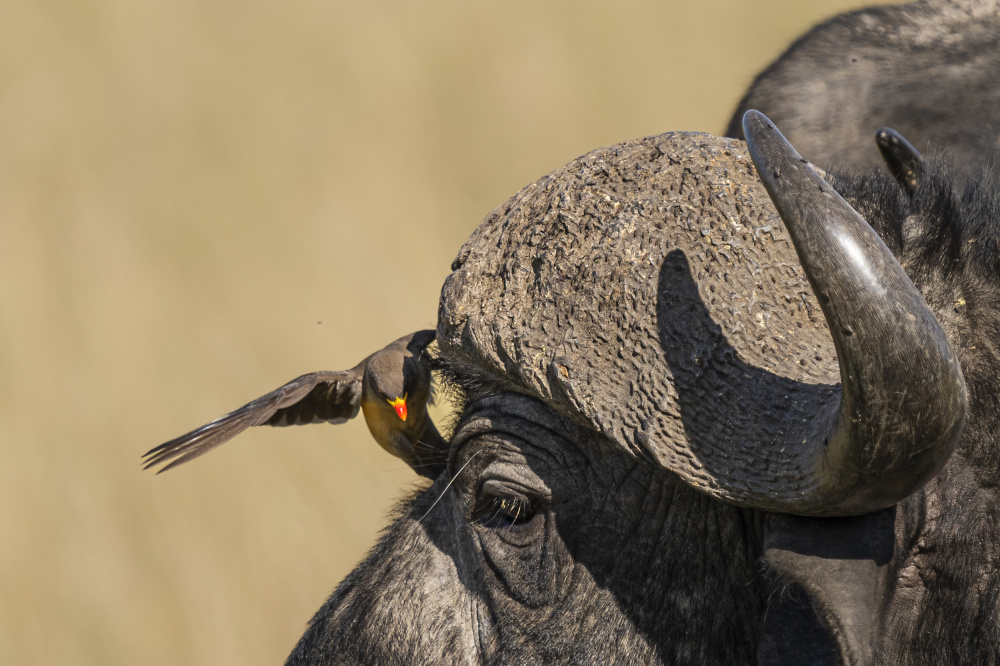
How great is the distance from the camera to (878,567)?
1675 millimetres

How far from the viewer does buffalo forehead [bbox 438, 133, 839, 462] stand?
1.84 metres

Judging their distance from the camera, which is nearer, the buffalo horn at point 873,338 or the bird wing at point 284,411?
the buffalo horn at point 873,338

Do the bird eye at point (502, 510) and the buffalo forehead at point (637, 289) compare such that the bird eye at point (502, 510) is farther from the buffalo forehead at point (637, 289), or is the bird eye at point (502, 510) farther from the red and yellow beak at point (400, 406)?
the red and yellow beak at point (400, 406)

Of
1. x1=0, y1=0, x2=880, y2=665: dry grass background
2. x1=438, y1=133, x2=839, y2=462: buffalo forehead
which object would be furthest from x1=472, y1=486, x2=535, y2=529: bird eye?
x1=0, y1=0, x2=880, y2=665: dry grass background

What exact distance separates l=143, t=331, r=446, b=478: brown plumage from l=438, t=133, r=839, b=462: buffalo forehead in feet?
4.79

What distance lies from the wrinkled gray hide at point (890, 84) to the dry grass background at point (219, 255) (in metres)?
4.32

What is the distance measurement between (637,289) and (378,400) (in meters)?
2.47

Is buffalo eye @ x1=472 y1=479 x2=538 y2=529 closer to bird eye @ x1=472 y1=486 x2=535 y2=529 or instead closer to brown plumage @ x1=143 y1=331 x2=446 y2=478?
bird eye @ x1=472 y1=486 x2=535 y2=529

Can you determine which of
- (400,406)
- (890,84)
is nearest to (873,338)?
(400,406)

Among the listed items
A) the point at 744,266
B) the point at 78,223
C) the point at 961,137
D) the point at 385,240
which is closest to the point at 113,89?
the point at 78,223

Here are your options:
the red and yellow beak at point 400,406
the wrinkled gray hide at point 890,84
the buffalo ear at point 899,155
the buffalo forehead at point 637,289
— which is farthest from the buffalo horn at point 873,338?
the red and yellow beak at point 400,406

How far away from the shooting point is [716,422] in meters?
1.80

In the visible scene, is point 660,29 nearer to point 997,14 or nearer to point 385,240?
point 385,240

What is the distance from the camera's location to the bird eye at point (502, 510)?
2.27m
